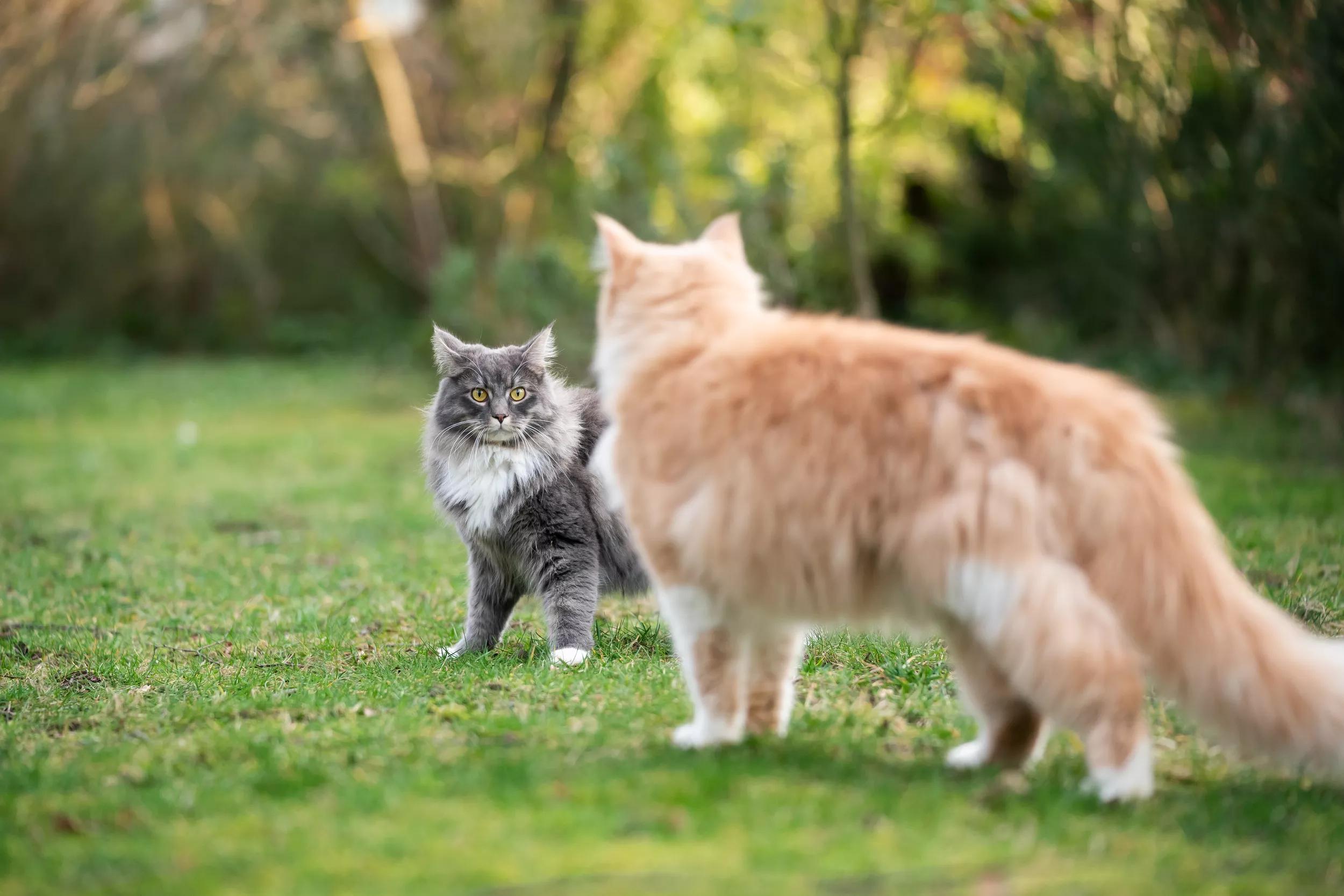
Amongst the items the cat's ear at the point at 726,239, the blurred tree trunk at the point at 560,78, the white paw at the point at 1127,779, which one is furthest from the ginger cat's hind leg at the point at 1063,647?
the blurred tree trunk at the point at 560,78

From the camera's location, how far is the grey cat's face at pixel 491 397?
16.4 ft

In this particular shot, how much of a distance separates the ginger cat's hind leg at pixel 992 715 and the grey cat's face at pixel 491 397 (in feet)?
7.18

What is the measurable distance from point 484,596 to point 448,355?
1.00m

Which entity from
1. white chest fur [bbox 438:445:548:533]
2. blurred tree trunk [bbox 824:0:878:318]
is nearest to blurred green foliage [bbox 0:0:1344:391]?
blurred tree trunk [bbox 824:0:878:318]

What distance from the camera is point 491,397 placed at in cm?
502

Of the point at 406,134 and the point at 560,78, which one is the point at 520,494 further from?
the point at 560,78

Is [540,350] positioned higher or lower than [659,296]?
lower

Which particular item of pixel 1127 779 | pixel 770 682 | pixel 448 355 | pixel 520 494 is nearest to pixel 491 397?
pixel 448 355

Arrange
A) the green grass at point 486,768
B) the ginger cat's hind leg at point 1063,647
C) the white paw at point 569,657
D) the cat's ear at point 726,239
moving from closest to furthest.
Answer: the green grass at point 486,768
the ginger cat's hind leg at point 1063,647
the cat's ear at point 726,239
the white paw at point 569,657

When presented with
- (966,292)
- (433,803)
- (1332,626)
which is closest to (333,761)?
(433,803)

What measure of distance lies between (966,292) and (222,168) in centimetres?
1185

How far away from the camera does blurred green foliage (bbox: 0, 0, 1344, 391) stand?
1047 cm

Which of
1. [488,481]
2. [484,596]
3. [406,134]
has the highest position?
[406,134]

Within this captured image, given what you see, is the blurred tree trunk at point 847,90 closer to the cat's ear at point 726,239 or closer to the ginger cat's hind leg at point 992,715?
the cat's ear at point 726,239
